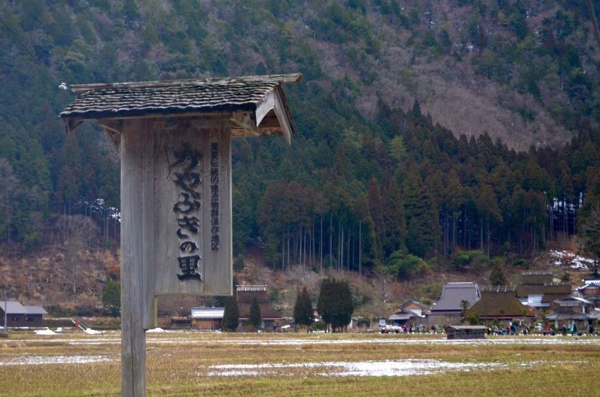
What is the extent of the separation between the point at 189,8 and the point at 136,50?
1942 centimetres

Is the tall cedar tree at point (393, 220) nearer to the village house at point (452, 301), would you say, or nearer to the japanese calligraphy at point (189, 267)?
the village house at point (452, 301)

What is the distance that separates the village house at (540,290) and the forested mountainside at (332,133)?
1014 centimetres

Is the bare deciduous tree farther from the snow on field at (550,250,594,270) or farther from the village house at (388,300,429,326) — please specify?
the snow on field at (550,250,594,270)

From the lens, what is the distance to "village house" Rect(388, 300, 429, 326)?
67188 mm

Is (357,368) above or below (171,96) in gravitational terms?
below

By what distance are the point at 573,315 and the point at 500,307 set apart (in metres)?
4.65

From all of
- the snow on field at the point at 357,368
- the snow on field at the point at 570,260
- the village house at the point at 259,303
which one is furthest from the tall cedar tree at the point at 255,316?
the snow on field at the point at 357,368

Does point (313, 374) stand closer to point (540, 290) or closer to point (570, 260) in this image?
point (540, 290)

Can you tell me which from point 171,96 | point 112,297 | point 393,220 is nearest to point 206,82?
point 171,96

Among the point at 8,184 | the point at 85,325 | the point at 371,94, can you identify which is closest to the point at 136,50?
the point at 371,94

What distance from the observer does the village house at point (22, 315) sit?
6431 centimetres

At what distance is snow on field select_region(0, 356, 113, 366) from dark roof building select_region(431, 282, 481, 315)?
4018 centimetres

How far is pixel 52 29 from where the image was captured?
121 metres

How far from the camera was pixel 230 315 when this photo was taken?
60.7 m
